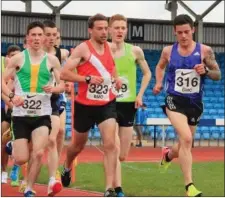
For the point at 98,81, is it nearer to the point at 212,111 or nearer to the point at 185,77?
the point at 185,77

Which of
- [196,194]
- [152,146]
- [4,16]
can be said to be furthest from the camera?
[4,16]

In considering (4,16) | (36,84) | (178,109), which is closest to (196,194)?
(178,109)

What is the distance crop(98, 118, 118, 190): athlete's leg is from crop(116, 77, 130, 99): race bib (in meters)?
1.15

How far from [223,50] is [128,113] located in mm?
29499

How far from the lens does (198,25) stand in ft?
120

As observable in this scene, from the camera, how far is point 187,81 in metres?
9.94

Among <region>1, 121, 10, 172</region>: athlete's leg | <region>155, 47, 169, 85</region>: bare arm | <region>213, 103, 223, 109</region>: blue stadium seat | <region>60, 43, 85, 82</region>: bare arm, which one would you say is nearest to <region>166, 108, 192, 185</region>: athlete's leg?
<region>155, 47, 169, 85</region>: bare arm

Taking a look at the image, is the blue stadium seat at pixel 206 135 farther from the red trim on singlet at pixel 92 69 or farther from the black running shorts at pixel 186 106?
the red trim on singlet at pixel 92 69

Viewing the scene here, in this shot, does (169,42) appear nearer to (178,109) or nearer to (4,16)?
(4,16)

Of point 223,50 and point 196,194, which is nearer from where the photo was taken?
point 196,194

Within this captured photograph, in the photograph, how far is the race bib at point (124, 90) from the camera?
10.5 m

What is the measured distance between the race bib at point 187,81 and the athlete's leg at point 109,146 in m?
1.18

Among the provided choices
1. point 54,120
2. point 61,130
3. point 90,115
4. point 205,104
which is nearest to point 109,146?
point 90,115

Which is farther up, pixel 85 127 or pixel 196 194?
pixel 85 127
